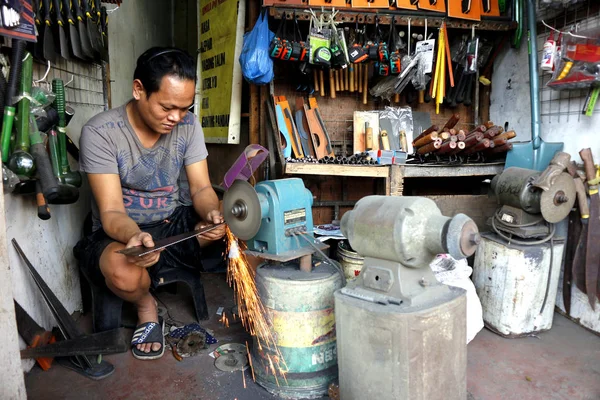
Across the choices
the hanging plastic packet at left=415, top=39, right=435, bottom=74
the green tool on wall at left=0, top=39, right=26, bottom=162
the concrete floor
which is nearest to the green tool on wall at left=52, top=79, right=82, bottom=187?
the green tool on wall at left=0, top=39, right=26, bottom=162

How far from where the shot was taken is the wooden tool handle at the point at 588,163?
277 centimetres

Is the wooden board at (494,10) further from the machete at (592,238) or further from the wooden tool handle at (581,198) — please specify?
the wooden tool handle at (581,198)

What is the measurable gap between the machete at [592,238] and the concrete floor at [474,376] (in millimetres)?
316

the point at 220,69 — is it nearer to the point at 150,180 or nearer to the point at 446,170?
the point at 150,180

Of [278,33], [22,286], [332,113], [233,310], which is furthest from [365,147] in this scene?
[22,286]

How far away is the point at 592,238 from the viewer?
2.76 meters

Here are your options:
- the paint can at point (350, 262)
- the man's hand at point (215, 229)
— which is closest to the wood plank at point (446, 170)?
the paint can at point (350, 262)

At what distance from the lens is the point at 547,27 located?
3.32 m

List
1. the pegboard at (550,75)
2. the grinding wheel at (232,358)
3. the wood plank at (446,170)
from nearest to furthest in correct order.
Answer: the grinding wheel at (232,358) → the pegboard at (550,75) → the wood plank at (446,170)

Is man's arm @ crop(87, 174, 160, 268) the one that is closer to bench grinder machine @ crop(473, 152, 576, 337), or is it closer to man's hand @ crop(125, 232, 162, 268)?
man's hand @ crop(125, 232, 162, 268)

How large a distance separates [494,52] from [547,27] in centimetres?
64

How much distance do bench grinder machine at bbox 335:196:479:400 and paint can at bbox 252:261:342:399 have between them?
30 cm

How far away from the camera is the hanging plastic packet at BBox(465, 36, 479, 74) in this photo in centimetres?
370

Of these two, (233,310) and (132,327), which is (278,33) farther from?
(132,327)
